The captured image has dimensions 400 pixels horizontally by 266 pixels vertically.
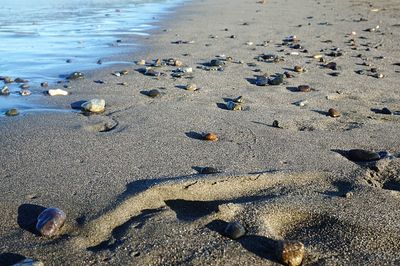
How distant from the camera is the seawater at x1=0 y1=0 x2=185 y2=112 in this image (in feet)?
18.4

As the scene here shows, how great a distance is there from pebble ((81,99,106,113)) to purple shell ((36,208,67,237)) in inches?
74.5

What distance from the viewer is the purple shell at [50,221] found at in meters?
2.06

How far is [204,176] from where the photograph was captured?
8.71ft

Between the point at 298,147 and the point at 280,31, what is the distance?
616cm

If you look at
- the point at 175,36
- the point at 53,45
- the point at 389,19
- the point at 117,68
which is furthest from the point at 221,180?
the point at 389,19

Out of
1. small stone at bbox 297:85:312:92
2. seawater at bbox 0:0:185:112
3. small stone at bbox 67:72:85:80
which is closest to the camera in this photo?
small stone at bbox 297:85:312:92

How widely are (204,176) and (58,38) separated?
21.4ft

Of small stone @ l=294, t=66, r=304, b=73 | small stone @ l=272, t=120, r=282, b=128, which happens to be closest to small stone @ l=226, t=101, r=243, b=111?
small stone @ l=272, t=120, r=282, b=128

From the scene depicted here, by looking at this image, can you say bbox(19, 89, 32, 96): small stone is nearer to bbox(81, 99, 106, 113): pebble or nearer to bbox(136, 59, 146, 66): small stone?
bbox(81, 99, 106, 113): pebble

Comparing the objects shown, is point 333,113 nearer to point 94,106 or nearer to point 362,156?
point 362,156

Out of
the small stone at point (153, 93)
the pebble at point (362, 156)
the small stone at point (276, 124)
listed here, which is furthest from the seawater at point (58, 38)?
the pebble at point (362, 156)

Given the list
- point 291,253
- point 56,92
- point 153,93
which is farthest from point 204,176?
point 56,92

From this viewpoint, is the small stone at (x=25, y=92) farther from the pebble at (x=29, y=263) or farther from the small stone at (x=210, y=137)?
the pebble at (x=29, y=263)

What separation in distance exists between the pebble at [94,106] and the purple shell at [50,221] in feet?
6.21
